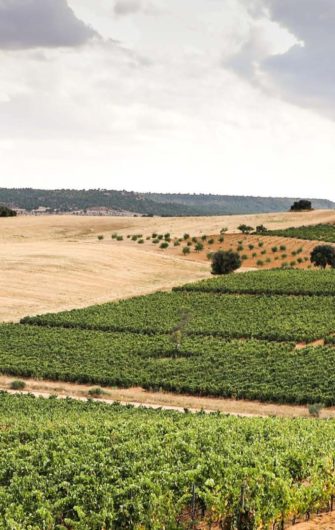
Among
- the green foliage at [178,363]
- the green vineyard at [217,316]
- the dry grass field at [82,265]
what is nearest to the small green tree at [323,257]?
the dry grass field at [82,265]

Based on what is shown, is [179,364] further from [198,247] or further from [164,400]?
[198,247]

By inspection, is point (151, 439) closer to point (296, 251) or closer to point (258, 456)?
point (258, 456)

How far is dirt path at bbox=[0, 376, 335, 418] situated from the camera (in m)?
42.3

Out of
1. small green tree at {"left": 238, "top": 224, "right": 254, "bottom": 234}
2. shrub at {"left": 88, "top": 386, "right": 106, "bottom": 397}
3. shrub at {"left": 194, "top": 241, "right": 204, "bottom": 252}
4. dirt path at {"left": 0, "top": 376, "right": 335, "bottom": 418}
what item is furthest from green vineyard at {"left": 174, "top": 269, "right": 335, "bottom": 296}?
small green tree at {"left": 238, "top": 224, "right": 254, "bottom": 234}

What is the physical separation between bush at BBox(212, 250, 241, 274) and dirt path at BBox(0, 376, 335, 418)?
2172 inches

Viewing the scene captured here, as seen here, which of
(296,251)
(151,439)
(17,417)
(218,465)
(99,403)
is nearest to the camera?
(218,465)

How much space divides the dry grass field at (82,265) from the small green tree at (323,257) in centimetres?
1626

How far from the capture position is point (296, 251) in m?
117

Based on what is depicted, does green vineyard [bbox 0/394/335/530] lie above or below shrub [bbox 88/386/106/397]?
above

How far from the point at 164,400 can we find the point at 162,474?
23.1 m

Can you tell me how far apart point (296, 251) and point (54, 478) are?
318 feet

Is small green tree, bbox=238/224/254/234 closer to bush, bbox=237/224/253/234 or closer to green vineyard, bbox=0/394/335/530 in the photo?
bush, bbox=237/224/253/234

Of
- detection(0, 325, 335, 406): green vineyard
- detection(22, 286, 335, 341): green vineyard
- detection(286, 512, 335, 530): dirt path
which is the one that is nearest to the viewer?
detection(286, 512, 335, 530): dirt path

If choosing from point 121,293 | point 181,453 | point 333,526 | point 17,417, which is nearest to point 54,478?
point 181,453
